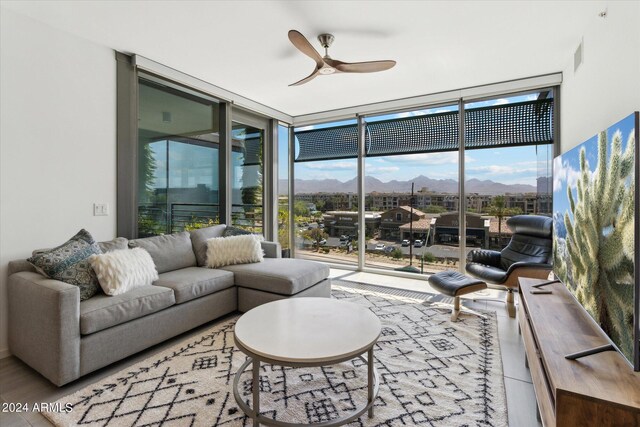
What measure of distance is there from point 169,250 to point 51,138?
136cm

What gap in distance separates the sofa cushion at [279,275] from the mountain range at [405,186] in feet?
6.80

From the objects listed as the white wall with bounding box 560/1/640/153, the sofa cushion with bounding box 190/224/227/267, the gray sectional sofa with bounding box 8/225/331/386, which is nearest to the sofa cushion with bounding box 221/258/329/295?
the gray sectional sofa with bounding box 8/225/331/386

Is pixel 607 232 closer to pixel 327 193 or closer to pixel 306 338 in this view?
pixel 306 338

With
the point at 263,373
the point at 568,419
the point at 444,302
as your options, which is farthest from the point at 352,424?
the point at 444,302

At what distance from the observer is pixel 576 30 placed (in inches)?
108

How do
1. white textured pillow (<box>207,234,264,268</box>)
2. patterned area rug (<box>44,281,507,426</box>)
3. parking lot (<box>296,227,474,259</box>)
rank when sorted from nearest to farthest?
patterned area rug (<box>44,281,507,426</box>), white textured pillow (<box>207,234,264,268</box>), parking lot (<box>296,227,474,259</box>)

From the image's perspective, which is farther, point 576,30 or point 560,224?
point 576,30

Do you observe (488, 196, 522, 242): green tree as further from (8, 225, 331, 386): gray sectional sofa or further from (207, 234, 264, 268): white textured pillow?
(207, 234, 264, 268): white textured pillow

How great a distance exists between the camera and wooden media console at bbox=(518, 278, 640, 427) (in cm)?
114

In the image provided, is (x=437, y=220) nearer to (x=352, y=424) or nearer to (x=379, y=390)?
(x=379, y=390)

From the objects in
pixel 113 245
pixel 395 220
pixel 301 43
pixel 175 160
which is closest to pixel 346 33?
pixel 301 43

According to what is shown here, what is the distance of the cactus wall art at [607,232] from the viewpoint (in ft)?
4.09

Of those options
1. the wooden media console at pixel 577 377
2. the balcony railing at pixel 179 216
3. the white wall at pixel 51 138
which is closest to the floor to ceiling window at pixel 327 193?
the balcony railing at pixel 179 216

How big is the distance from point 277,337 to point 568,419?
128 cm
